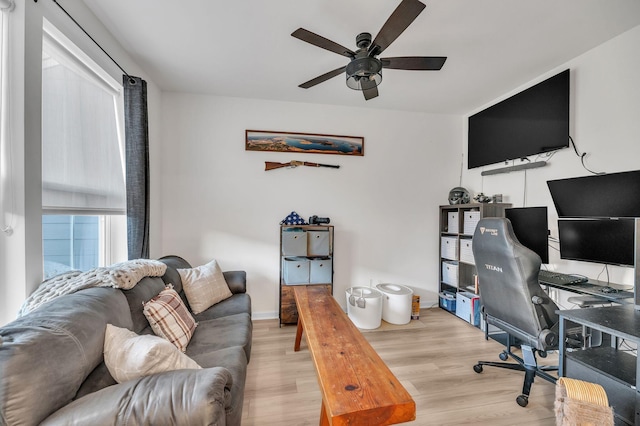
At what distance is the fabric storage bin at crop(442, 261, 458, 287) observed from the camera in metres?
3.31

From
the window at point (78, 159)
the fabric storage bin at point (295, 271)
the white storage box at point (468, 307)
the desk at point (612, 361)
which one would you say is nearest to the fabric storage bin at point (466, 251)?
the white storage box at point (468, 307)

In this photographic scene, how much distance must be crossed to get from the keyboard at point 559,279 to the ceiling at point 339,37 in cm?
196

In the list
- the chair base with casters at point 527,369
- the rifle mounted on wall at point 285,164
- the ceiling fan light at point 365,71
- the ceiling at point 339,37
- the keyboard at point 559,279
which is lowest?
the chair base with casters at point 527,369

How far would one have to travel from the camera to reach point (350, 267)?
11.2 ft

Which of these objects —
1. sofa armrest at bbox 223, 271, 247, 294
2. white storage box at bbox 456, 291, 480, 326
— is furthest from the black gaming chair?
sofa armrest at bbox 223, 271, 247, 294

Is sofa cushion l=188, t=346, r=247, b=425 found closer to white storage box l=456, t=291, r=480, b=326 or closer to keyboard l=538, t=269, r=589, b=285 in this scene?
keyboard l=538, t=269, r=589, b=285

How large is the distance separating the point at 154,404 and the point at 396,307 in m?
2.66

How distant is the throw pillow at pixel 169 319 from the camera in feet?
5.18

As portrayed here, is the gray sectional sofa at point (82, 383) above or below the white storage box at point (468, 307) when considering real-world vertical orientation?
above

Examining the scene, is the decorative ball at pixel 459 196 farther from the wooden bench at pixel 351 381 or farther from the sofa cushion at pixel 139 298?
the sofa cushion at pixel 139 298

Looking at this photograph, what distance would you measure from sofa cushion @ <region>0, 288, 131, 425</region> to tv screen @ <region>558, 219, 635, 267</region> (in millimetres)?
3187

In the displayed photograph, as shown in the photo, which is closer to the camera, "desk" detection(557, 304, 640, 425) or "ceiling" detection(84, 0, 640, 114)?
"desk" detection(557, 304, 640, 425)

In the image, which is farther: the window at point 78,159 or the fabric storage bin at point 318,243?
the fabric storage bin at point 318,243

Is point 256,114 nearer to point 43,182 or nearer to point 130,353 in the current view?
point 43,182
